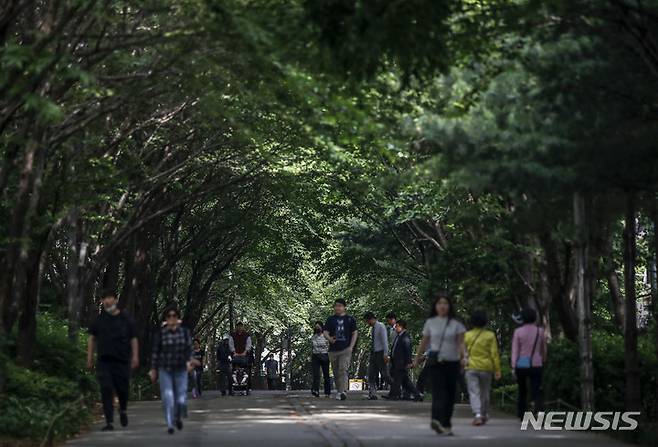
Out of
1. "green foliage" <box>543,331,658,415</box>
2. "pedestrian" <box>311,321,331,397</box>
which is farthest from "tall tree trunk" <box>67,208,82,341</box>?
"green foliage" <box>543,331,658,415</box>

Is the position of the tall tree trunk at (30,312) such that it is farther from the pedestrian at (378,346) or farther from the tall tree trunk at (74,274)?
the pedestrian at (378,346)

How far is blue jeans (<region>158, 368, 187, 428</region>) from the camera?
17.7 m

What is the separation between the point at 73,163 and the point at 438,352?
10.1 meters

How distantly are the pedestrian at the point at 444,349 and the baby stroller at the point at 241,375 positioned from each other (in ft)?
59.3

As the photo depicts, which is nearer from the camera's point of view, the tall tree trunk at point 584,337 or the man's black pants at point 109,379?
the man's black pants at point 109,379

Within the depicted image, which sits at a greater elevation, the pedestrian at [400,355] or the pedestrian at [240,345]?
the pedestrian at [240,345]

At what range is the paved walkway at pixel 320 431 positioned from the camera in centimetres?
1592

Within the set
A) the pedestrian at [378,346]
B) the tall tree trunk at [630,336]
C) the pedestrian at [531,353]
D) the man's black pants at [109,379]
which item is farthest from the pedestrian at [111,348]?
the pedestrian at [378,346]

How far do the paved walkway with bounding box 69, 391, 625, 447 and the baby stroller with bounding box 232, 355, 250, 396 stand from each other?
32.4 ft

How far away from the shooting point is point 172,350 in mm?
17734

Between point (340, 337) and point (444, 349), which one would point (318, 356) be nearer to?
point (340, 337)

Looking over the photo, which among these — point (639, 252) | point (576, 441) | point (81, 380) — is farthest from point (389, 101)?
point (639, 252)

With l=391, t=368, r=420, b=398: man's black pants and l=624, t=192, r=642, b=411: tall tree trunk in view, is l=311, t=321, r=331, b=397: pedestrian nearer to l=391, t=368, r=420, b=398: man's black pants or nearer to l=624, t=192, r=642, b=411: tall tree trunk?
l=391, t=368, r=420, b=398: man's black pants

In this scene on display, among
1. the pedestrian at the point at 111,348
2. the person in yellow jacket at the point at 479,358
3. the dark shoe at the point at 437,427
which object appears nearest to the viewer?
the dark shoe at the point at 437,427
